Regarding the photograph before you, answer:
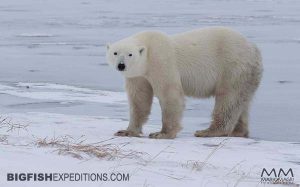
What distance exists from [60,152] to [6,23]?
12.0 meters

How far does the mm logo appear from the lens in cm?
348

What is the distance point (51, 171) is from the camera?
3064 millimetres

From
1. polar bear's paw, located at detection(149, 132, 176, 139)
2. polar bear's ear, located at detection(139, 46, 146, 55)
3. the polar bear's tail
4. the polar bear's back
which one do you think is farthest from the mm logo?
the polar bear's tail

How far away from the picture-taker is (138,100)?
18.4 ft

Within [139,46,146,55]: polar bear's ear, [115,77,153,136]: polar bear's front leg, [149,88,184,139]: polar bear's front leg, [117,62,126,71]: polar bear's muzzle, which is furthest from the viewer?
[115,77,153,136]: polar bear's front leg

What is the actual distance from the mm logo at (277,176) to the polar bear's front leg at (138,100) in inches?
76.8

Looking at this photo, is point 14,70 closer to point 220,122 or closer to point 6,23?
point 220,122

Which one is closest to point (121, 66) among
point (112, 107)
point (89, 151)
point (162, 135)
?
point (162, 135)

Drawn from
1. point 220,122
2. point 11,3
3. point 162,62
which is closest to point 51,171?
point 162,62

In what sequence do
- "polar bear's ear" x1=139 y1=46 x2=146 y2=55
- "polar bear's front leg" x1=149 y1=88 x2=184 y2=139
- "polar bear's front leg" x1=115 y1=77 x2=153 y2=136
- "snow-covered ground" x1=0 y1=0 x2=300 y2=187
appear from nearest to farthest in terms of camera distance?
"snow-covered ground" x1=0 y1=0 x2=300 y2=187 < "polar bear's ear" x1=139 y1=46 x2=146 y2=55 < "polar bear's front leg" x1=149 y1=88 x2=184 y2=139 < "polar bear's front leg" x1=115 y1=77 x2=153 y2=136

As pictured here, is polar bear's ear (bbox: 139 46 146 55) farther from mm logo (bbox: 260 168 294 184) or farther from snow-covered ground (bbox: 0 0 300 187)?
mm logo (bbox: 260 168 294 184)

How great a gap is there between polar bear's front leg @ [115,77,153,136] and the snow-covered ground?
0.56ft

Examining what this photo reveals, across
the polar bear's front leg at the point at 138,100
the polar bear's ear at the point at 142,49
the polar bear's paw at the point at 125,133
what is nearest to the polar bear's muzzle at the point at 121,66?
the polar bear's ear at the point at 142,49

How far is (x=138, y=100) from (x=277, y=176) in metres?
2.12
